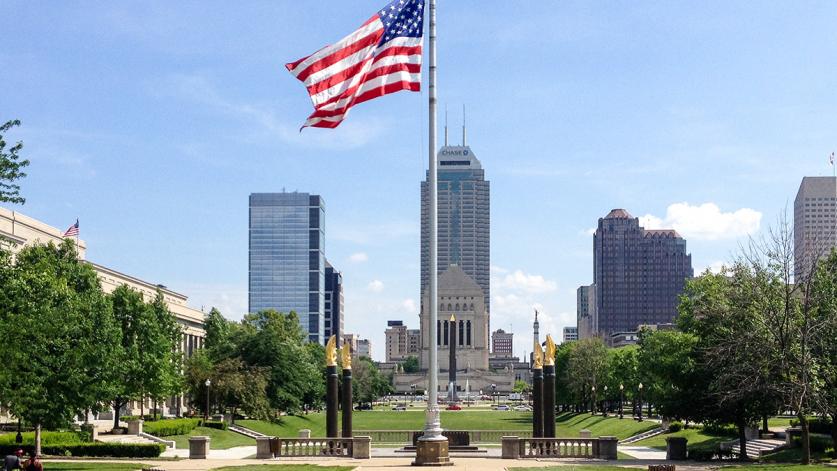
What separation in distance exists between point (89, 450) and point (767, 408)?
35.1 m

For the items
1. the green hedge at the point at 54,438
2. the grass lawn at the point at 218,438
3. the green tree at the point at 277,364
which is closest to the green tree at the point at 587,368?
the green tree at the point at 277,364

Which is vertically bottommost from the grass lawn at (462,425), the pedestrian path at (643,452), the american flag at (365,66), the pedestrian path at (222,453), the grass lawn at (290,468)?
the grass lawn at (462,425)

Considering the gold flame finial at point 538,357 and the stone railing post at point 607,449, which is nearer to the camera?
the stone railing post at point 607,449

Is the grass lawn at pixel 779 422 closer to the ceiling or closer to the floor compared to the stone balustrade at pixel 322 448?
closer to the floor

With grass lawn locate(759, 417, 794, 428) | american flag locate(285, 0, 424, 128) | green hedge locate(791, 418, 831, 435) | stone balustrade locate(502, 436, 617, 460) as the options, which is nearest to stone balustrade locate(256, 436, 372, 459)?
stone balustrade locate(502, 436, 617, 460)

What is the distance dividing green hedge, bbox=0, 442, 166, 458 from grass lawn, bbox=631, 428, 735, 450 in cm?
3459

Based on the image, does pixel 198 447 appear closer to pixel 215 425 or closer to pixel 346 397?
pixel 346 397

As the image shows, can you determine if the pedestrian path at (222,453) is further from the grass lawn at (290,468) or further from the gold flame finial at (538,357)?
the gold flame finial at (538,357)

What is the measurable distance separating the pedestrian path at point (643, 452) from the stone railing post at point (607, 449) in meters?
8.33

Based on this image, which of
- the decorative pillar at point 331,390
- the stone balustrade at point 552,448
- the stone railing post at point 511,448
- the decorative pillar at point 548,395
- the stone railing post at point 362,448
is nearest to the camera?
the stone railing post at point 362,448

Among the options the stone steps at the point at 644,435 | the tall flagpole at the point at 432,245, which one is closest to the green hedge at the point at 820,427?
the stone steps at the point at 644,435

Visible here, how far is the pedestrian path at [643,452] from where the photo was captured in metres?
62.8

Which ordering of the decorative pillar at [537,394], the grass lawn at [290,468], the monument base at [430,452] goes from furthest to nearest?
the decorative pillar at [537,394] → the grass lawn at [290,468] → the monument base at [430,452]

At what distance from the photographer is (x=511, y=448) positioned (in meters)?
51.8
